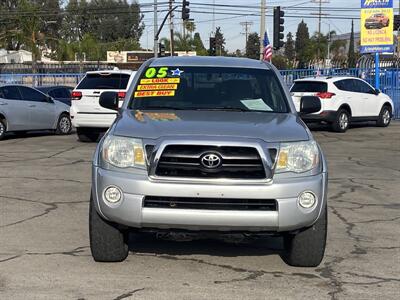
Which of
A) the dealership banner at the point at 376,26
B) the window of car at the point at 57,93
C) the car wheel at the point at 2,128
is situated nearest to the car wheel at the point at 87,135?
the car wheel at the point at 2,128

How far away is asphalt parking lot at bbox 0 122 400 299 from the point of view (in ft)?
16.1

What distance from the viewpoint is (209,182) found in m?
4.83

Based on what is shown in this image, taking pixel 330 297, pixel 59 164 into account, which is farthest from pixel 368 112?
pixel 330 297

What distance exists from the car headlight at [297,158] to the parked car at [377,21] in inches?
781

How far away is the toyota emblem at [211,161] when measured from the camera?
4.84 m

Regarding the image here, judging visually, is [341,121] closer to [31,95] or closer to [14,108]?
[31,95]

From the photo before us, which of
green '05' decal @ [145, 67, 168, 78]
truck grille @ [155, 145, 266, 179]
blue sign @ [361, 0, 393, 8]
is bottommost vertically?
truck grille @ [155, 145, 266, 179]

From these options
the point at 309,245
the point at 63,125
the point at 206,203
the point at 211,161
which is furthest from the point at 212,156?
the point at 63,125

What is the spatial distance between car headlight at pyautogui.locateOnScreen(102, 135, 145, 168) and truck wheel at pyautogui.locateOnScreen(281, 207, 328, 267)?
148 centimetres

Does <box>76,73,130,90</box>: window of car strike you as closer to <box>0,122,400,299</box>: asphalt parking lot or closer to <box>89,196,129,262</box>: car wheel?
<box>0,122,400,299</box>: asphalt parking lot

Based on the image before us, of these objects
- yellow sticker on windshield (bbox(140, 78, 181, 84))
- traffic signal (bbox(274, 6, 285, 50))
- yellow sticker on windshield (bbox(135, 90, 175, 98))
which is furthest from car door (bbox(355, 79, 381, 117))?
yellow sticker on windshield (bbox(135, 90, 175, 98))

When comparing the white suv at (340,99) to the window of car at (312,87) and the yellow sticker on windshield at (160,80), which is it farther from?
the yellow sticker on windshield at (160,80)

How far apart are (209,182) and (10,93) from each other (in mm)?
13002

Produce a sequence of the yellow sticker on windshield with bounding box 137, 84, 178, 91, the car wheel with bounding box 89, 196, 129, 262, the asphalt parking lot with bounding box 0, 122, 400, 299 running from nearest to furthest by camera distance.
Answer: the asphalt parking lot with bounding box 0, 122, 400, 299
the car wheel with bounding box 89, 196, 129, 262
the yellow sticker on windshield with bounding box 137, 84, 178, 91
